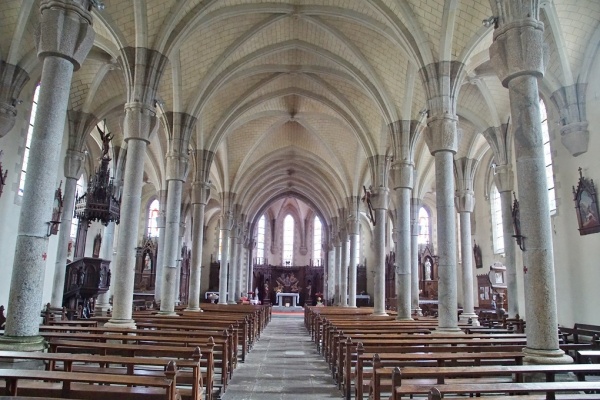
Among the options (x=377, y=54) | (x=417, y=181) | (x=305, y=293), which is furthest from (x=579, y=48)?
(x=305, y=293)

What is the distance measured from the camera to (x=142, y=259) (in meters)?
37.1

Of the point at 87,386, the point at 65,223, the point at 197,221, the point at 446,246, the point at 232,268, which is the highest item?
the point at 197,221

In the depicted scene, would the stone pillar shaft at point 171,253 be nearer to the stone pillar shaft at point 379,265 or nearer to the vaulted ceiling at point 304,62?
the vaulted ceiling at point 304,62

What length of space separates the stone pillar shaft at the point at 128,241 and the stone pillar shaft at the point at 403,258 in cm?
951

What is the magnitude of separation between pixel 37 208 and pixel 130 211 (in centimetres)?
455

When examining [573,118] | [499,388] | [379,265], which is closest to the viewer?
[499,388]

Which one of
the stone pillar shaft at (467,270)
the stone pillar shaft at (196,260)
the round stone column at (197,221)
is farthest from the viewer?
the round stone column at (197,221)

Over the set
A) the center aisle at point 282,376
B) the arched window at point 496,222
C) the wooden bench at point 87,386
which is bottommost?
the center aisle at point 282,376

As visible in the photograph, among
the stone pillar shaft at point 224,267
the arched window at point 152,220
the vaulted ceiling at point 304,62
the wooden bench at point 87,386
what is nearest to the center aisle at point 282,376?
the wooden bench at point 87,386

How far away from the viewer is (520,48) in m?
8.09

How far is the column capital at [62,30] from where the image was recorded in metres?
8.00

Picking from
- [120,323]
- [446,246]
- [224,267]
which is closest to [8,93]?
[120,323]

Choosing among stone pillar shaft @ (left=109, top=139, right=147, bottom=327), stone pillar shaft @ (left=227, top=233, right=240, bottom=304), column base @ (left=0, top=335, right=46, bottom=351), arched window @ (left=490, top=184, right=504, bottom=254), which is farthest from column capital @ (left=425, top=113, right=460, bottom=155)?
stone pillar shaft @ (left=227, top=233, right=240, bottom=304)

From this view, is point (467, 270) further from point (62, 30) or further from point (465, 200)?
point (62, 30)
